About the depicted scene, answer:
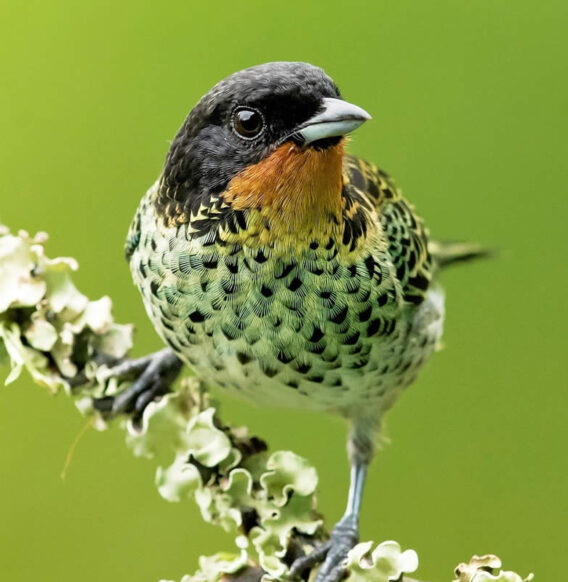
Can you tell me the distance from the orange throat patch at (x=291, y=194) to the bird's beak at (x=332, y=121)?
0.03m

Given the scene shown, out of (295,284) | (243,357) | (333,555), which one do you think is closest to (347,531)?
(333,555)

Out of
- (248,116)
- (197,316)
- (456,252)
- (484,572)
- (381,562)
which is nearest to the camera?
(484,572)

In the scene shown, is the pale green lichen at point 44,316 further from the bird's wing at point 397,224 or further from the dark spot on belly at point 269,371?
the bird's wing at point 397,224

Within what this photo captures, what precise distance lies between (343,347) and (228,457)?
1.02 feet

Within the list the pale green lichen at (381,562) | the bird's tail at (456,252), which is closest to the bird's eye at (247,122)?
the pale green lichen at (381,562)

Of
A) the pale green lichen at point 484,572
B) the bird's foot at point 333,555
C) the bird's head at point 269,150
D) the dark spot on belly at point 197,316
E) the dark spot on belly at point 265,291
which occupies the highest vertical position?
the bird's head at point 269,150

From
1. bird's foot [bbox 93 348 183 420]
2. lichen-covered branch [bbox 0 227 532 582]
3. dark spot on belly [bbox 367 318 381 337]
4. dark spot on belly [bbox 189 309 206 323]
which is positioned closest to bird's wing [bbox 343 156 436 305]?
dark spot on belly [bbox 367 318 381 337]

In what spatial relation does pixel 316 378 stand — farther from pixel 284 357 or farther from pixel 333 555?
pixel 333 555

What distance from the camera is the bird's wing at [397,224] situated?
2.34 meters

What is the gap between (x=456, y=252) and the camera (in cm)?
307

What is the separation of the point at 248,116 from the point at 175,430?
2.25 ft

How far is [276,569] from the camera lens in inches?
77.4

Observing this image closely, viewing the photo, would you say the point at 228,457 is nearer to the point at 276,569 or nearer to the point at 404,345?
the point at 276,569

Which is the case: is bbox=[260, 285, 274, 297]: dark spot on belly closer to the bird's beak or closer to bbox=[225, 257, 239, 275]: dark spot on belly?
bbox=[225, 257, 239, 275]: dark spot on belly
